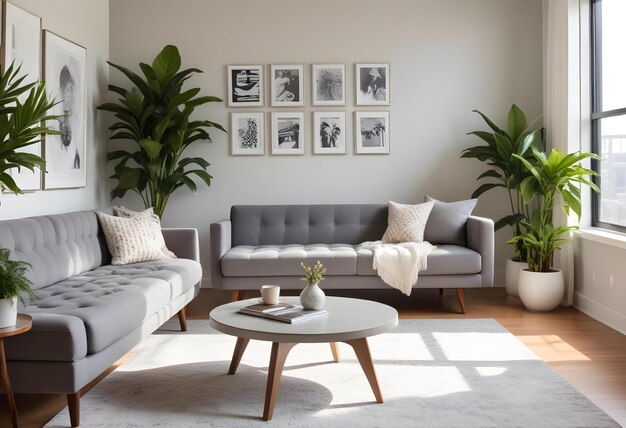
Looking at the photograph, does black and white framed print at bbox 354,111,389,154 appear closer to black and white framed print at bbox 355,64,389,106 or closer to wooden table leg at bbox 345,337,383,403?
black and white framed print at bbox 355,64,389,106

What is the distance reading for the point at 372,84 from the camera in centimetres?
602

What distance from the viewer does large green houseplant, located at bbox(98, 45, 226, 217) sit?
18.2 feet

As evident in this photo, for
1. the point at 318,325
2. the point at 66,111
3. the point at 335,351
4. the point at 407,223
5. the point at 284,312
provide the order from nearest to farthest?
1. the point at 318,325
2. the point at 284,312
3. the point at 335,351
4. the point at 66,111
5. the point at 407,223

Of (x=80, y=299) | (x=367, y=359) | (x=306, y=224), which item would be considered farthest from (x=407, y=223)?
(x=80, y=299)

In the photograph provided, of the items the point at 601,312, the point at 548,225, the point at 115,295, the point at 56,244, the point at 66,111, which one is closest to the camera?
the point at 115,295

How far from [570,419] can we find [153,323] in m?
2.18

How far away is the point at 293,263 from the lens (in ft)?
16.2

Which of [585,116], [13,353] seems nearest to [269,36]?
[585,116]

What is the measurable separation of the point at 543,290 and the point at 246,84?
121 inches

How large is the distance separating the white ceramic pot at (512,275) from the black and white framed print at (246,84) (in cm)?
259

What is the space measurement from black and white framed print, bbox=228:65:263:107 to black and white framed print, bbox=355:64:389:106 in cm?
88

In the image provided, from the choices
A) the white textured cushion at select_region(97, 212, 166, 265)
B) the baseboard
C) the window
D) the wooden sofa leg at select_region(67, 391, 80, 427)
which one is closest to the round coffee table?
the wooden sofa leg at select_region(67, 391, 80, 427)

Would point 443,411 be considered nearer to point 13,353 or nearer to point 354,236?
point 13,353

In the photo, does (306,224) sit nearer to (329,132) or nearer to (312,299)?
(329,132)
